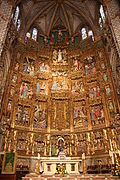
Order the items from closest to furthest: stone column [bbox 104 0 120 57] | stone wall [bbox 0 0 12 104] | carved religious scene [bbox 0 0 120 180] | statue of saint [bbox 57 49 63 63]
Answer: stone column [bbox 104 0 120 57], stone wall [bbox 0 0 12 104], carved religious scene [bbox 0 0 120 180], statue of saint [bbox 57 49 63 63]

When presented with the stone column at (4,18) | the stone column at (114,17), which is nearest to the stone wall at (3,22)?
the stone column at (4,18)

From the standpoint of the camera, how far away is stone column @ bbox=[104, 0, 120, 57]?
41.7 feet

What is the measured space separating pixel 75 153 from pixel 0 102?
25.8 ft

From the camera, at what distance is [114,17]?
541 inches

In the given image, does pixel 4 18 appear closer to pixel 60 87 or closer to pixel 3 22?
pixel 3 22

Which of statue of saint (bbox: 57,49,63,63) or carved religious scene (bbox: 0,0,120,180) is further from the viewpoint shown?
statue of saint (bbox: 57,49,63,63)

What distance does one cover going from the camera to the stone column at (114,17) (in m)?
12.7

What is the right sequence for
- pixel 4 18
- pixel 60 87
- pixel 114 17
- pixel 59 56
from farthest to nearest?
pixel 59 56
pixel 60 87
pixel 114 17
pixel 4 18

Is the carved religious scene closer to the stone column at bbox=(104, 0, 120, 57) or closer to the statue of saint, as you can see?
the stone column at bbox=(104, 0, 120, 57)

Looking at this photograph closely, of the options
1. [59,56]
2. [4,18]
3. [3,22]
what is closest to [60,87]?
[59,56]

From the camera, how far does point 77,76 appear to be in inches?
746

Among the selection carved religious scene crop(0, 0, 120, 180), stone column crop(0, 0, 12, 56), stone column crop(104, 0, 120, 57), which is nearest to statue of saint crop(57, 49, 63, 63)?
carved religious scene crop(0, 0, 120, 180)

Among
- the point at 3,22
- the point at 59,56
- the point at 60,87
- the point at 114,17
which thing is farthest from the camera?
the point at 59,56

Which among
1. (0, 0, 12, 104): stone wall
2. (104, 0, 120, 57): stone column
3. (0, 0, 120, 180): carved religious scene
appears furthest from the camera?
(0, 0, 120, 180): carved religious scene
